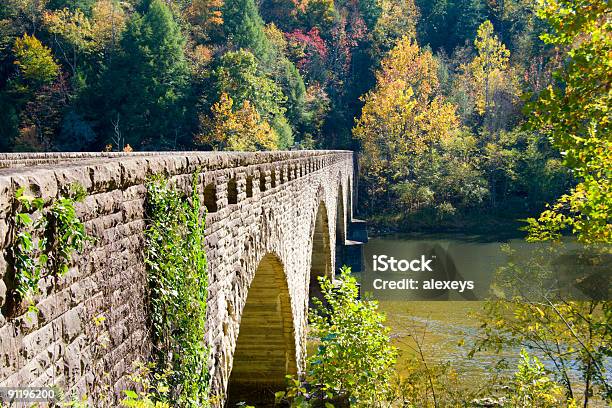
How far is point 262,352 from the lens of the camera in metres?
13.0

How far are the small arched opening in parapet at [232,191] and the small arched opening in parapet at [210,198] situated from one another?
725 mm

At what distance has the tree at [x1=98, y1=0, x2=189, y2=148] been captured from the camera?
49375 millimetres

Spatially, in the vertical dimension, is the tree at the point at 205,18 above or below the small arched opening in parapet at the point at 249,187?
above

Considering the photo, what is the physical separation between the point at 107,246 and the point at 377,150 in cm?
4769

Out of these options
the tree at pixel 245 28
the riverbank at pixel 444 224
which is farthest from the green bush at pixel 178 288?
the tree at pixel 245 28

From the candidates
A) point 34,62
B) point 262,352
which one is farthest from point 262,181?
point 34,62

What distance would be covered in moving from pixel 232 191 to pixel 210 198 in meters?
0.81

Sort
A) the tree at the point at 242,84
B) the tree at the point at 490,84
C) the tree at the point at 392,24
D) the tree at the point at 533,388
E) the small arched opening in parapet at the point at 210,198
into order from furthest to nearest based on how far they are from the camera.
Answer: the tree at the point at 392,24 → the tree at the point at 490,84 → the tree at the point at 242,84 → the tree at the point at 533,388 → the small arched opening in parapet at the point at 210,198

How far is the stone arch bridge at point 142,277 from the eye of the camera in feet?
10.7

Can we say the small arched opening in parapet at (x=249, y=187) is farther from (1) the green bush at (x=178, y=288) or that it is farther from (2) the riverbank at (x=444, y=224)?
(2) the riverbank at (x=444, y=224)

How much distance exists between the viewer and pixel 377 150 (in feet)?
168

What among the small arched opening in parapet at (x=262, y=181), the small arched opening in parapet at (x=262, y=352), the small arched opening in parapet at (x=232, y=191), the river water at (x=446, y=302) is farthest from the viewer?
the river water at (x=446, y=302)

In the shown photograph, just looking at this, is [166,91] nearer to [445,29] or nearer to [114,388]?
[445,29]

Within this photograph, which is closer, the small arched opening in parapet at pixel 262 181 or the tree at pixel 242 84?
the small arched opening in parapet at pixel 262 181
